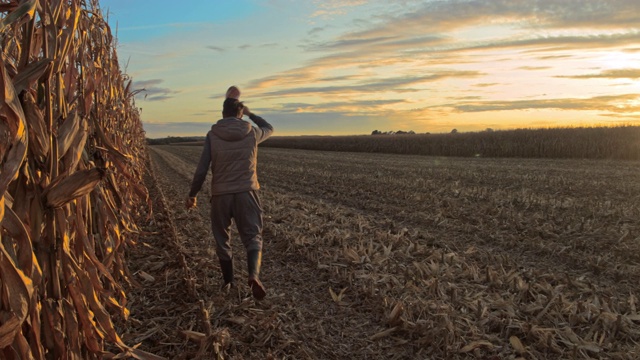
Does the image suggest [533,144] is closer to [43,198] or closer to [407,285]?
[407,285]

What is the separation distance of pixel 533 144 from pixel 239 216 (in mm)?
28347

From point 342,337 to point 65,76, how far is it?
305 centimetres

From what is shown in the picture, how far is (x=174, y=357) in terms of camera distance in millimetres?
3818

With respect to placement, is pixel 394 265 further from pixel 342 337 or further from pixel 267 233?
pixel 267 233

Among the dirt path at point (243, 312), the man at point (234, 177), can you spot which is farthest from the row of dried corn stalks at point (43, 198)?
the man at point (234, 177)

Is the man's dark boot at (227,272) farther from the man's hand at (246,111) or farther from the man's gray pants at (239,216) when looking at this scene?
the man's hand at (246,111)

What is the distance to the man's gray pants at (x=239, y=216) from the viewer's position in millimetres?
5121

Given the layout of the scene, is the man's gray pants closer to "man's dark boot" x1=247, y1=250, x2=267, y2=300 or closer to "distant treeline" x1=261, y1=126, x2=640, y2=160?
"man's dark boot" x1=247, y1=250, x2=267, y2=300

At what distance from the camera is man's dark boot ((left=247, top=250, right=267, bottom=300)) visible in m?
4.83

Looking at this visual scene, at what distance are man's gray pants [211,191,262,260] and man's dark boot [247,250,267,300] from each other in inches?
2.9

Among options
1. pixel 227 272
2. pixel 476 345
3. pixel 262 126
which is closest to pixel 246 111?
pixel 262 126

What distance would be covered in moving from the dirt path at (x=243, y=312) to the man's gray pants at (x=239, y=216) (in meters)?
0.52

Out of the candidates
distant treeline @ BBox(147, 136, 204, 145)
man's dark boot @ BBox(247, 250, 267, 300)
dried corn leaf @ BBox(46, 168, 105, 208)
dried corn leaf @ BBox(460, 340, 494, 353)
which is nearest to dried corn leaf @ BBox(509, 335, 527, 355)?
dried corn leaf @ BBox(460, 340, 494, 353)

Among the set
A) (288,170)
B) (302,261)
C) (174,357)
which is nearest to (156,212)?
(302,261)
